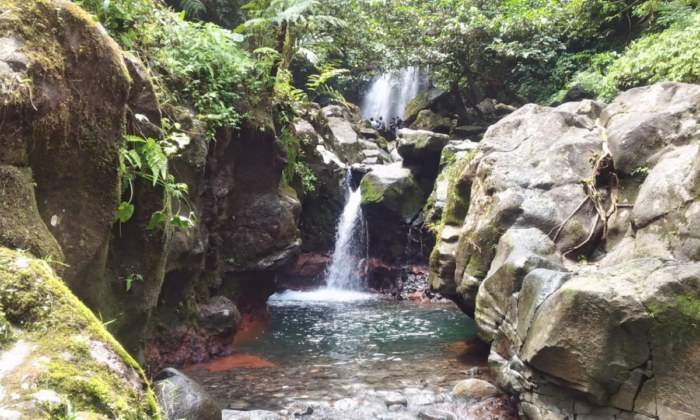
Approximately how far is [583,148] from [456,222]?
285 centimetres

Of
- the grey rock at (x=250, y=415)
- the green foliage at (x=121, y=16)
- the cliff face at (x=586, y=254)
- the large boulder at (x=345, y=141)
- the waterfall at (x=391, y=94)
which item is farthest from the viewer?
the waterfall at (x=391, y=94)

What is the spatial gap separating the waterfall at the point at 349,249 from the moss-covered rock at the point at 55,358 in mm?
14583

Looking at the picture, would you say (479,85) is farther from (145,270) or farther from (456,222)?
(145,270)

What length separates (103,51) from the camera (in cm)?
396

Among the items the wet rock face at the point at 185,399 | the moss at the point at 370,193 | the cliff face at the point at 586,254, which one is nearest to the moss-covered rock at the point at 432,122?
the moss at the point at 370,193

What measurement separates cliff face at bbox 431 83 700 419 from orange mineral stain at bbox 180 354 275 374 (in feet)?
12.6

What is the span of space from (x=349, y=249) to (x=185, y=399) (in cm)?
1250

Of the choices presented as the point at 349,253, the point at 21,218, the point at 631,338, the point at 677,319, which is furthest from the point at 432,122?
the point at 21,218

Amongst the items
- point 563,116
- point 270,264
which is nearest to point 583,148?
point 563,116

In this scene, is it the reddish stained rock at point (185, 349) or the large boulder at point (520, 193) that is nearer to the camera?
the reddish stained rock at point (185, 349)

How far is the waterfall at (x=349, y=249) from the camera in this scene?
657 inches

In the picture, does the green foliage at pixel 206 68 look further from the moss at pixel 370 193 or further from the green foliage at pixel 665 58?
the green foliage at pixel 665 58

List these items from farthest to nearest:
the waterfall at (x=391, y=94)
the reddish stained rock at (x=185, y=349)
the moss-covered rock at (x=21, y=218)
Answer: the waterfall at (x=391, y=94)
the reddish stained rock at (x=185, y=349)
the moss-covered rock at (x=21, y=218)

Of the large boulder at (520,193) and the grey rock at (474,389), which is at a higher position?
the large boulder at (520,193)
